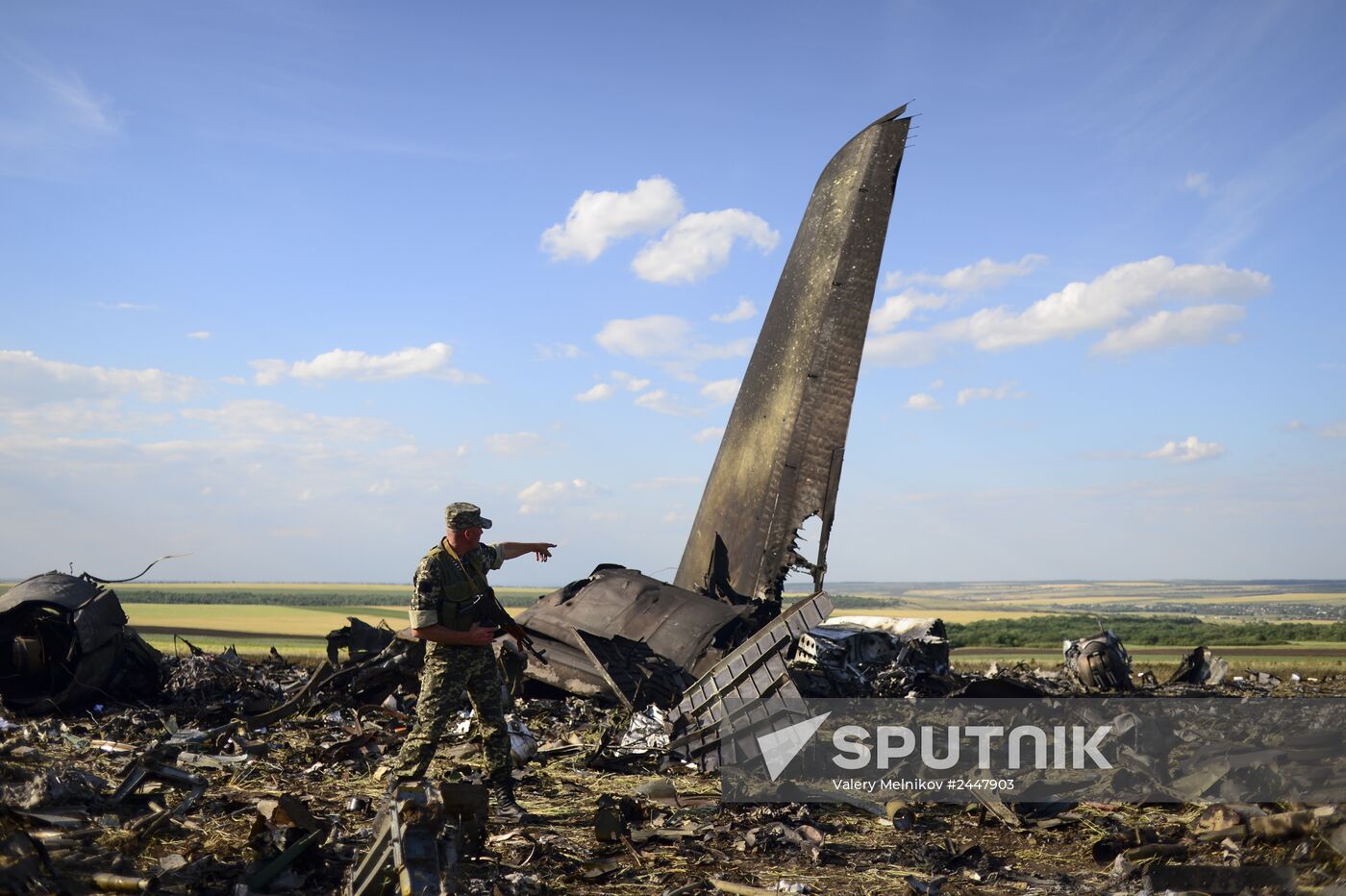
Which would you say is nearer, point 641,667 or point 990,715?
point 990,715

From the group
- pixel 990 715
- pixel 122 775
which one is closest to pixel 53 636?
pixel 122 775

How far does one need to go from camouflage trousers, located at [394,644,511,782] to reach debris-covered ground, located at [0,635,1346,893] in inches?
15.0

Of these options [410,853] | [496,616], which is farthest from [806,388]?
[410,853]

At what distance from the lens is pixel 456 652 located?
7.02 meters

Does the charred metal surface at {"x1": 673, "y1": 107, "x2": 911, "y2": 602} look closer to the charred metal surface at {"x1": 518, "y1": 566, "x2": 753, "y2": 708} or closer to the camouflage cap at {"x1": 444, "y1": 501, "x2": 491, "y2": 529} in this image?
the charred metal surface at {"x1": 518, "y1": 566, "x2": 753, "y2": 708}

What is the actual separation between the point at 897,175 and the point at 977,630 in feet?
73.7

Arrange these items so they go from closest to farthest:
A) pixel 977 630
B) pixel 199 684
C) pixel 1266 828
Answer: pixel 1266 828
pixel 199 684
pixel 977 630

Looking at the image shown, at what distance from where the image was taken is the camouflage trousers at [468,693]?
269 inches

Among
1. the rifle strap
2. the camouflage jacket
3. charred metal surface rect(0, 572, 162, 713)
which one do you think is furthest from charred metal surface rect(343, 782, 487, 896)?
charred metal surface rect(0, 572, 162, 713)

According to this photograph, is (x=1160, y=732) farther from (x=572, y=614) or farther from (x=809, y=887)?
(x=572, y=614)

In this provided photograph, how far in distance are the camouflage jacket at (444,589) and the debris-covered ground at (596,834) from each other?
1.26 metres

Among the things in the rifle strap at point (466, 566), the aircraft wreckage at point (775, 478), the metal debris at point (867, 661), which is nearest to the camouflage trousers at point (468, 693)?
the rifle strap at point (466, 566)

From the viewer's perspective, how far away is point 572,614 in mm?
12352

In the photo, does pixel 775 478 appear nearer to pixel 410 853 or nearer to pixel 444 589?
pixel 444 589
